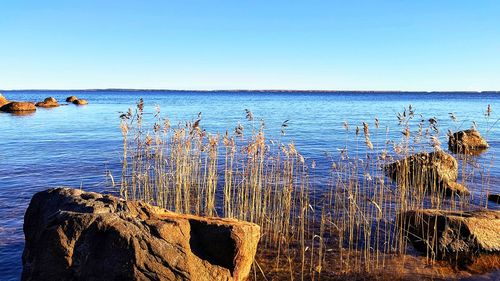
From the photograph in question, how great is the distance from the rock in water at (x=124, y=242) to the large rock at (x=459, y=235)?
13.5 ft

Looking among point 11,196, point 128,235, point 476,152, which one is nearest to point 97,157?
point 11,196

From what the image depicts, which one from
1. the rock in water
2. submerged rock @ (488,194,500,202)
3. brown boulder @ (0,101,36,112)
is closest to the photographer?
the rock in water

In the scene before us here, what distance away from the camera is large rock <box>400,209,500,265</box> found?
324 inches

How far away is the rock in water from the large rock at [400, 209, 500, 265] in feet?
13.5

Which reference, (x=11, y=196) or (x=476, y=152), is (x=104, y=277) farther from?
(x=476, y=152)

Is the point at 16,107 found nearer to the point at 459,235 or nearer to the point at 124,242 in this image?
the point at 124,242

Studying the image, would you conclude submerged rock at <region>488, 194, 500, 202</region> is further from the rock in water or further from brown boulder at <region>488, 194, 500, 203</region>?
the rock in water

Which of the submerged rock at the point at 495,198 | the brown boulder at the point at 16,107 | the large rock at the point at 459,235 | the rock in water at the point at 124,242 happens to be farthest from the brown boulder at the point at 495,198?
the brown boulder at the point at 16,107

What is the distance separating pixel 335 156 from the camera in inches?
789

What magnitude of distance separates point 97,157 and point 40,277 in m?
15.1

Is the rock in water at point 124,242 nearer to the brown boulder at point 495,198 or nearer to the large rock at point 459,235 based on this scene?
the large rock at point 459,235

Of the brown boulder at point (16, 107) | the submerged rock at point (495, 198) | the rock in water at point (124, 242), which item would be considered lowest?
the submerged rock at point (495, 198)

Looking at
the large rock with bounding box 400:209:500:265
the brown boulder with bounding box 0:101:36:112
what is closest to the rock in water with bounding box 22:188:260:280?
the large rock with bounding box 400:209:500:265

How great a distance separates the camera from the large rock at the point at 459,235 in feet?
27.0
